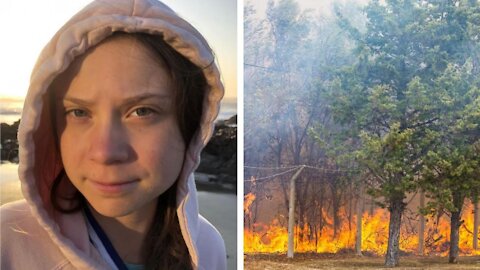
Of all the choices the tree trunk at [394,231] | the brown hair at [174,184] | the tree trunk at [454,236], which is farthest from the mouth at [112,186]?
the tree trunk at [454,236]

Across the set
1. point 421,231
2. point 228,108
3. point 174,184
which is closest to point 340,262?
point 421,231

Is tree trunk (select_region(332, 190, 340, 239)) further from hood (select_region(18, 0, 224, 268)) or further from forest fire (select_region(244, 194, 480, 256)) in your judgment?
hood (select_region(18, 0, 224, 268))

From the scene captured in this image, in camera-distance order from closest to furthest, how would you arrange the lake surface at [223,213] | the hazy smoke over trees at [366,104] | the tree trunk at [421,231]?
1. the lake surface at [223,213]
2. the hazy smoke over trees at [366,104]
3. the tree trunk at [421,231]

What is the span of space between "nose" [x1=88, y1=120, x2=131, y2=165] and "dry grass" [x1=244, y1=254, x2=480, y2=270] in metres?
2.37

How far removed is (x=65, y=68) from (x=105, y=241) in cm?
43

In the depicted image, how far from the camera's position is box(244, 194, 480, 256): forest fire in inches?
143

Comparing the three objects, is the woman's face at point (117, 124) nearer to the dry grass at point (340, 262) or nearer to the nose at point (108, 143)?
the nose at point (108, 143)

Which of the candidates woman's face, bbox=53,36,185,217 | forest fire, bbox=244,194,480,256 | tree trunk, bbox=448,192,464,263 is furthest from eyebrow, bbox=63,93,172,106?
tree trunk, bbox=448,192,464,263

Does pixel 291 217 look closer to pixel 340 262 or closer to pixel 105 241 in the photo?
pixel 340 262

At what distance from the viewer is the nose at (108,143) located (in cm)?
134

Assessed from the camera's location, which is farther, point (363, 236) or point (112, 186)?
point (363, 236)

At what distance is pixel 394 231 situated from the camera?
12.3 ft

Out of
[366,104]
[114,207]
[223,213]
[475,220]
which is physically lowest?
[475,220]

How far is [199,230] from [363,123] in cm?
228
